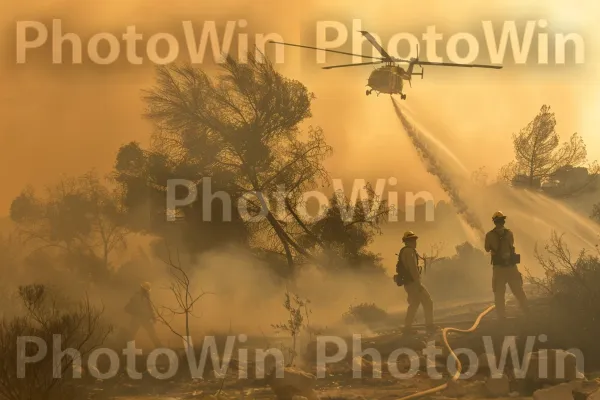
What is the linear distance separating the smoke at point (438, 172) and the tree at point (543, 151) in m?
2.50

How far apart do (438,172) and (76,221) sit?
1169 cm

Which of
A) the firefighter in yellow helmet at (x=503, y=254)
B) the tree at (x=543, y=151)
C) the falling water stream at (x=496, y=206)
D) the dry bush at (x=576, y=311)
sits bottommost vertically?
the dry bush at (x=576, y=311)

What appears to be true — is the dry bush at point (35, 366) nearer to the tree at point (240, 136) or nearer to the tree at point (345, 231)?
the tree at point (240, 136)

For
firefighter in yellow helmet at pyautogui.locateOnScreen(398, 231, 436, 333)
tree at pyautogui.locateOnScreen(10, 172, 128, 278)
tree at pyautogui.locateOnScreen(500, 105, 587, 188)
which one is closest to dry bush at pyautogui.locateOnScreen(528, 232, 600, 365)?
firefighter in yellow helmet at pyautogui.locateOnScreen(398, 231, 436, 333)

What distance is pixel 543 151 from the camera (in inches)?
1056

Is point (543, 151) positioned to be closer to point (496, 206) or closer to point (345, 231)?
point (496, 206)

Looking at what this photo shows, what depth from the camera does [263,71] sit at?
901 inches

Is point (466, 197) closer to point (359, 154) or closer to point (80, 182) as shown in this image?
point (359, 154)

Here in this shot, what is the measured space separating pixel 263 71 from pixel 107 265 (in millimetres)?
7960

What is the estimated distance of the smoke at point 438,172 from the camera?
2570 centimetres

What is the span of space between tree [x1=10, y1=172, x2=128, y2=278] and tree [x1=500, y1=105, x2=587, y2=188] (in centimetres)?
1325

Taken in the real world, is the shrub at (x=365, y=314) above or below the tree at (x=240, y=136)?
below

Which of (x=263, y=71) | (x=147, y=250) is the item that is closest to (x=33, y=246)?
(x=147, y=250)

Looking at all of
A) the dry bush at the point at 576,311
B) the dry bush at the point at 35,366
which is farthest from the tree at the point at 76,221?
the dry bush at the point at 576,311
